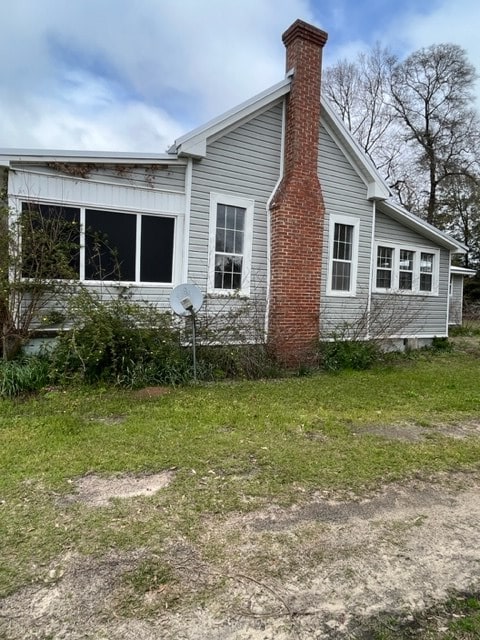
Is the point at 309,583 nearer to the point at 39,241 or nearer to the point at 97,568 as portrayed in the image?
the point at 97,568

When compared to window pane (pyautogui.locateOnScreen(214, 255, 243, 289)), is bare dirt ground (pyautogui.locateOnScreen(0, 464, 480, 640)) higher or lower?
lower

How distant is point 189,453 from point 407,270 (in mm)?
10153

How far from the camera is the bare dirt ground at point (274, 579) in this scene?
2.11m

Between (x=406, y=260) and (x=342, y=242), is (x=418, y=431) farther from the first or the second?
(x=406, y=260)

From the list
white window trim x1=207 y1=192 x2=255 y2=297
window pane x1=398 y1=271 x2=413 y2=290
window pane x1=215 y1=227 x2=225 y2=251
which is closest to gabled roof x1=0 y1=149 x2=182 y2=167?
white window trim x1=207 y1=192 x2=255 y2=297

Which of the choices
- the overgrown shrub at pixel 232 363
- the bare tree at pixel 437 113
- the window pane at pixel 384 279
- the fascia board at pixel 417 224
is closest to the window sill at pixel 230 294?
the overgrown shrub at pixel 232 363

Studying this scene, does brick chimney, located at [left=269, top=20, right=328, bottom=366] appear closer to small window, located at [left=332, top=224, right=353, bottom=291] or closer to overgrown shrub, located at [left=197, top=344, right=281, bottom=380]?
overgrown shrub, located at [left=197, top=344, right=281, bottom=380]

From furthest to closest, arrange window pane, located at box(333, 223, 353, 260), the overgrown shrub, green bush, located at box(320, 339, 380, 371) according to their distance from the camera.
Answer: window pane, located at box(333, 223, 353, 260) → green bush, located at box(320, 339, 380, 371) → the overgrown shrub

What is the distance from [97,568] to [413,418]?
4678 millimetres

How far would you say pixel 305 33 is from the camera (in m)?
9.09

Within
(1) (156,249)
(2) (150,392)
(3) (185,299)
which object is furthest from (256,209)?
(2) (150,392)

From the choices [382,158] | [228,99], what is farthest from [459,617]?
[382,158]

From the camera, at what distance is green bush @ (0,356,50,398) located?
6.25 m

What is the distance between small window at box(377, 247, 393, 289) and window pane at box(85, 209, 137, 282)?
22.9 ft
